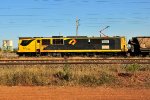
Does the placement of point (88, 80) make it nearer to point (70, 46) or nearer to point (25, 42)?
point (70, 46)

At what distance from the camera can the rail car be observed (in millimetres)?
44719

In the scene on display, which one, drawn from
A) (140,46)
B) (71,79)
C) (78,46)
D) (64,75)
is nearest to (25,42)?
(78,46)

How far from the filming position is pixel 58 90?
13289 millimetres

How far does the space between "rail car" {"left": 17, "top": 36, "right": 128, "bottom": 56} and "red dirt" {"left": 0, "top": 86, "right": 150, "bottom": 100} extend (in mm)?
30830

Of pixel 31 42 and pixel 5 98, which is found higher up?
pixel 31 42

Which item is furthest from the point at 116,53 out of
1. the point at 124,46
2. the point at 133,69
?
the point at 133,69

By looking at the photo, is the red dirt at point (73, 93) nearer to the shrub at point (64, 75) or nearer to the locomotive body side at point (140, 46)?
the shrub at point (64, 75)

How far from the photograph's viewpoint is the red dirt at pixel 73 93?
11.6 meters

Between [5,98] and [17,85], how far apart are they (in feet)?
12.4

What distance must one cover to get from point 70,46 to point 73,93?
107ft

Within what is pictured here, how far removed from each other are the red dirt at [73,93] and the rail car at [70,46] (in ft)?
101

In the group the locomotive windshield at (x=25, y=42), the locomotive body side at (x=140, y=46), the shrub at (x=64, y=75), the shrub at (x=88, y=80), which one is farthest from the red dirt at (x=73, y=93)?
the locomotive windshield at (x=25, y=42)

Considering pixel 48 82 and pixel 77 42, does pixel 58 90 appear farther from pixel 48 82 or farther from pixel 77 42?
pixel 77 42

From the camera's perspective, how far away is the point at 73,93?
12.5 m
